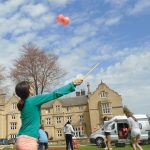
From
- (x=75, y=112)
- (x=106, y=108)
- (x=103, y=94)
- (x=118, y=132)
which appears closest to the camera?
(x=118, y=132)

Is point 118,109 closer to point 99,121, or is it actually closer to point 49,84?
point 99,121

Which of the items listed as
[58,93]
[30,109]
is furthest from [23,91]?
[58,93]

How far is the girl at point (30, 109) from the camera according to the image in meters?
5.62

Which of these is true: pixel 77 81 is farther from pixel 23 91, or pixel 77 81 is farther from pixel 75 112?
pixel 75 112

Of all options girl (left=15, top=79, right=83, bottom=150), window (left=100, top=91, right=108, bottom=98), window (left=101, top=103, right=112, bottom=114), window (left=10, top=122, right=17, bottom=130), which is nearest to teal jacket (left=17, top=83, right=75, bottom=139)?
girl (left=15, top=79, right=83, bottom=150)

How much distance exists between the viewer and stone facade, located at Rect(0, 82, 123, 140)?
81375 millimetres

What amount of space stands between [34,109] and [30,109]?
0.22ft

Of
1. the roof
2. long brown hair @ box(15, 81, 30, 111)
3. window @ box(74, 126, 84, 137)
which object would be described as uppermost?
the roof

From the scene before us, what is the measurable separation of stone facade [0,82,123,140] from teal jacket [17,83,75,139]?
75200 millimetres

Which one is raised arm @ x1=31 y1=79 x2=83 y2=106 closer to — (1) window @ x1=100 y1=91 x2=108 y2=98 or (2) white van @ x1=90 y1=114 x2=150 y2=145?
(2) white van @ x1=90 y1=114 x2=150 y2=145

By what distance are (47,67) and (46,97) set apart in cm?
4498

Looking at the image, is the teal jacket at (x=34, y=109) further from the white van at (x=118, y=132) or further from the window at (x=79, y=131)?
the window at (x=79, y=131)

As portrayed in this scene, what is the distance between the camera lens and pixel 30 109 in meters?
5.81

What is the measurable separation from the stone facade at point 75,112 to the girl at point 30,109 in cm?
7517
